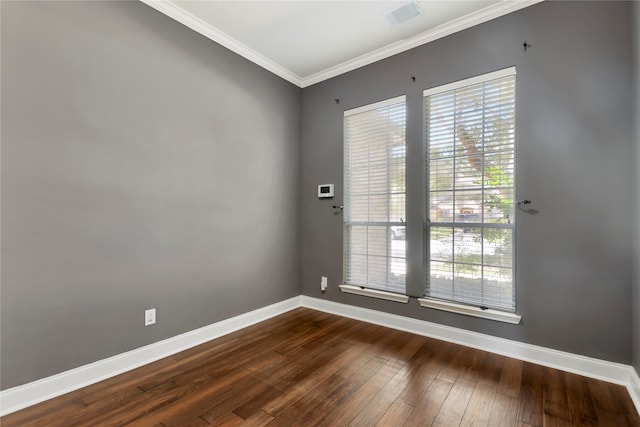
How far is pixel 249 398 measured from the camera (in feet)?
6.07

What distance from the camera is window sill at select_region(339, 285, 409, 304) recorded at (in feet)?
9.73

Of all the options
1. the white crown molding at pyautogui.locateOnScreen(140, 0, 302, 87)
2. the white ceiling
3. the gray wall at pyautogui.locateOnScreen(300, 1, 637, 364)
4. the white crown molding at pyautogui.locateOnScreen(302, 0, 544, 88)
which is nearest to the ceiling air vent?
the white ceiling

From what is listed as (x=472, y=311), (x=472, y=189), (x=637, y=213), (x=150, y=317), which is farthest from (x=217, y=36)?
(x=637, y=213)

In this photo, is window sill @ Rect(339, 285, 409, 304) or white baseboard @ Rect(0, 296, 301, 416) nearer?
white baseboard @ Rect(0, 296, 301, 416)

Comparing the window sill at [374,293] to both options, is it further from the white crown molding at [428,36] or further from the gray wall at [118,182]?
the white crown molding at [428,36]

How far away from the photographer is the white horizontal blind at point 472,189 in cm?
243

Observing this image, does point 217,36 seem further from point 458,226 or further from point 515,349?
point 515,349

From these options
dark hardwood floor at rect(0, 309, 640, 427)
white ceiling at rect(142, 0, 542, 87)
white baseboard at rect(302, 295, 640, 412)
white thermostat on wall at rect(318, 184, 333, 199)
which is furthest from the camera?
white thermostat on wall at rect(318, 184, 333, 199)

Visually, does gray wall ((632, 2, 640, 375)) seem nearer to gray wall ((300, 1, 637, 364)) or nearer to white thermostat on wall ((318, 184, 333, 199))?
gray wall ((300, 1, 637, 364))

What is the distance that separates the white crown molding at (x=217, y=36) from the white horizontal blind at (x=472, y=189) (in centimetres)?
180

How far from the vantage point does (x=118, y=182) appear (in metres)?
2.14

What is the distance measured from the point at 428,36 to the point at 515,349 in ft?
9.70

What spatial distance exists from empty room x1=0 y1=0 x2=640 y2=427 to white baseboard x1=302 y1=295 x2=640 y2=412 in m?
0.02

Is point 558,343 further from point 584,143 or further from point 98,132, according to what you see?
point 98,132
